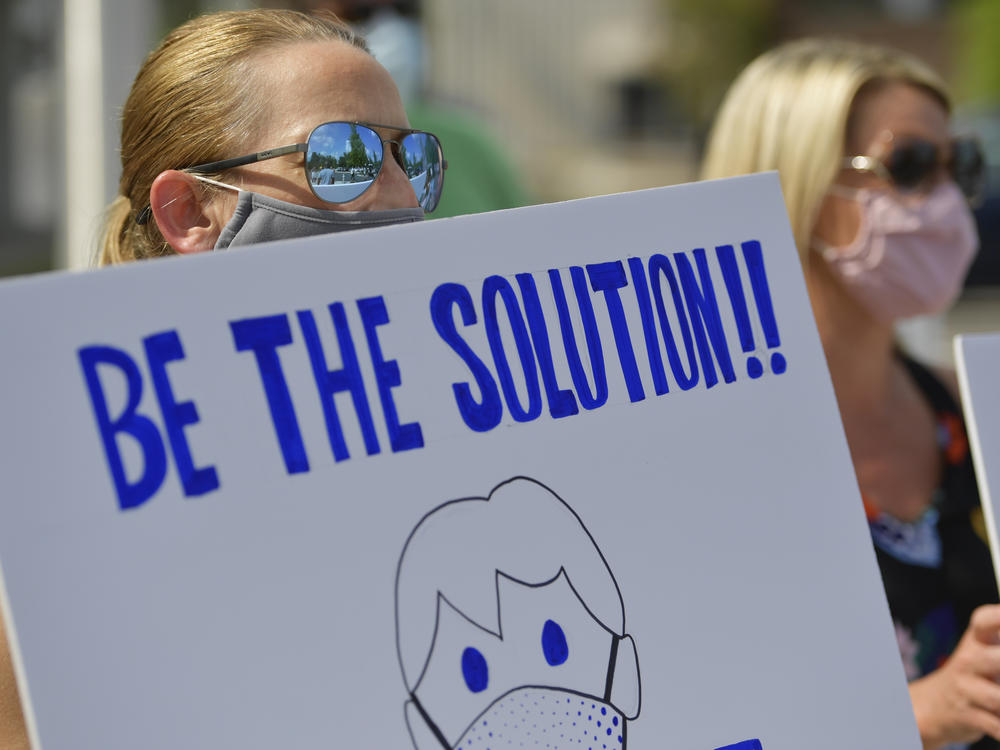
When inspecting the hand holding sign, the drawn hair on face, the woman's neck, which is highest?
the woman's neck

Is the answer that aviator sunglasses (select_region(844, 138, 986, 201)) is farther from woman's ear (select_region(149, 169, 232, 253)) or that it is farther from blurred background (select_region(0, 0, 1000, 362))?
woman's ear (select_region(149, 169, 232, 253))

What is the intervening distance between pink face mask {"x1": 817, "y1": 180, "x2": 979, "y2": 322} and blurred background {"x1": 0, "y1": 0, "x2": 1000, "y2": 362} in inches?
18.7

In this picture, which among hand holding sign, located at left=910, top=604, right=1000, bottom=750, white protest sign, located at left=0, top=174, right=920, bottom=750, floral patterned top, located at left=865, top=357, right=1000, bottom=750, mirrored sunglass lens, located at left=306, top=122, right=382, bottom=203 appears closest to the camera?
white protest sign, located at left=0, top=174, right=920, bottom=750

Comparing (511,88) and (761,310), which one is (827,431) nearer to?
(761,310)

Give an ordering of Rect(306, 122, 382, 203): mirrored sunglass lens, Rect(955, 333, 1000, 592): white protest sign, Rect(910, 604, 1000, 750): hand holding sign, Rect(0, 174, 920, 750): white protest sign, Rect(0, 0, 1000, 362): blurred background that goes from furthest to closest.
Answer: Rect(0, 0, 1000, 362): blurred background < Rect(910, 604, 1000, 750): hand holding sign < Rect(955, 333, 1000, 592): white protest sign < Rect(306, 122, 382, 203): mirrored sunglass lens < Rect(0, 174, 920, 750): white protest sign

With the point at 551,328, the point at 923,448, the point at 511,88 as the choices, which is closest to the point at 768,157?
the point at 923,448

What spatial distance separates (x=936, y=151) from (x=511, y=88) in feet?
54.4

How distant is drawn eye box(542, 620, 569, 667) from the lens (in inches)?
50.4

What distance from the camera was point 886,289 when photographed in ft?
8.10

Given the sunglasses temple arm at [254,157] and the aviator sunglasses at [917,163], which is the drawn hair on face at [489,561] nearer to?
the sunglasses temple arm at [254,157]

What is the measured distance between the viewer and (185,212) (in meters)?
1.54

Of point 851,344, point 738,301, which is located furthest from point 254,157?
point 851,344

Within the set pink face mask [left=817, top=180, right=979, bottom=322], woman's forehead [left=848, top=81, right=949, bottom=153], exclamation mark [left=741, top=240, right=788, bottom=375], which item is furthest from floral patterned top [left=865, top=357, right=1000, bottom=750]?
exclamation mark [left=741, top=240, right=788, bottom=375]

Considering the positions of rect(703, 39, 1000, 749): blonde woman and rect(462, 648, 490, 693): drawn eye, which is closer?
rect(462, 648, 490, 693): drawn eye
